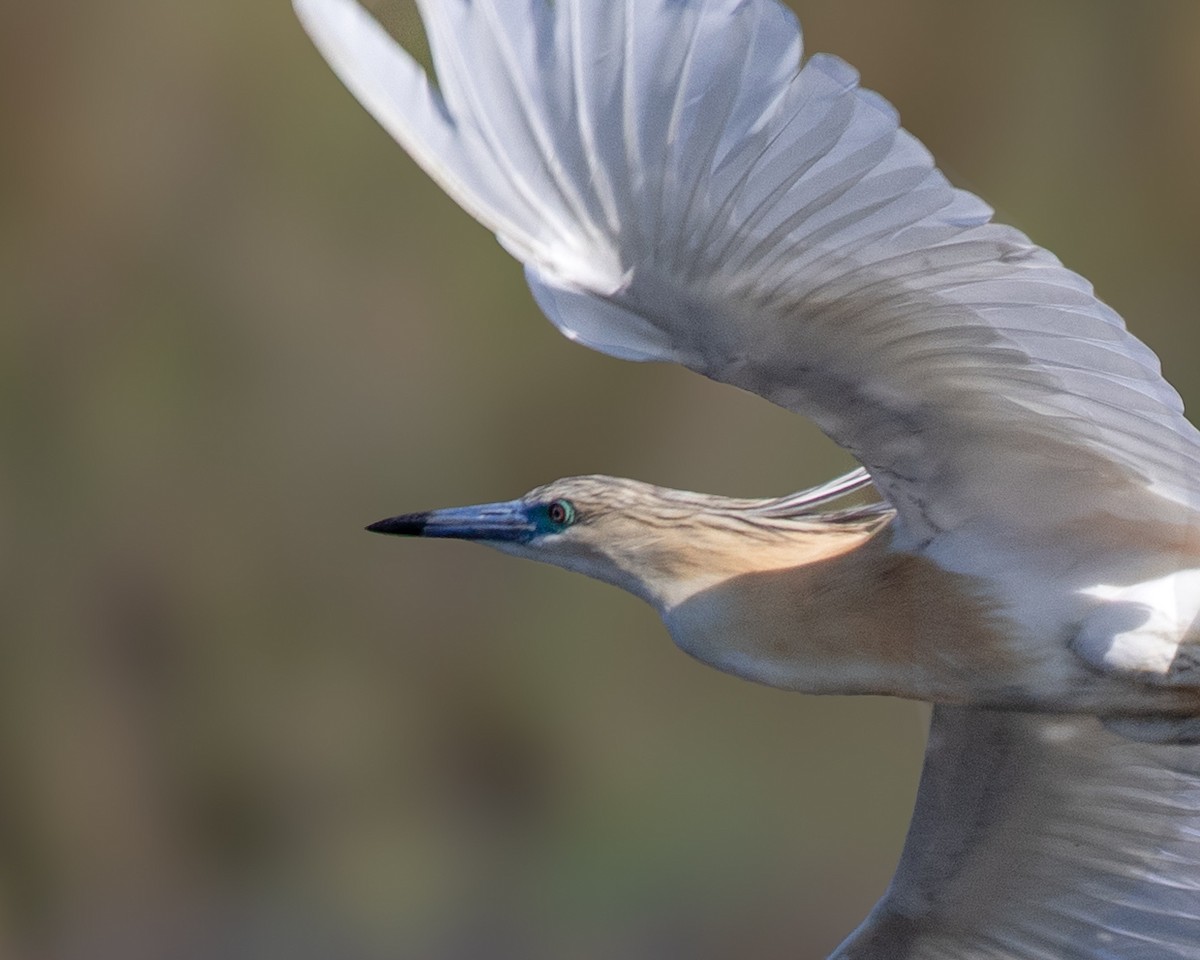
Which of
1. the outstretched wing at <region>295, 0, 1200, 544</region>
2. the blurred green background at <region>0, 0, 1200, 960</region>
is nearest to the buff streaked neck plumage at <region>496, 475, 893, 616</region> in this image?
the outstretched wing at <region>295, 0, 1200, 544</region>

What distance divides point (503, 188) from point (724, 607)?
231mm

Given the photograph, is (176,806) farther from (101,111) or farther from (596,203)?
(596,203)

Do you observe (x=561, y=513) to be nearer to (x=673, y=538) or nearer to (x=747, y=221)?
(x=673, y=538)

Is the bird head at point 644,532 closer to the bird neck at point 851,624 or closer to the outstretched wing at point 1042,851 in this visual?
the bird neck at point 851,624

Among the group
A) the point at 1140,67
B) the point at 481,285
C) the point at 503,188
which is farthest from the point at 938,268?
the point at 1140,67

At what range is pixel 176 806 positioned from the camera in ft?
5.69

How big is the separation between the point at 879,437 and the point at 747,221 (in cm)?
13

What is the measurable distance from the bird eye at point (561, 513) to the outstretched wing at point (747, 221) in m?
0.16

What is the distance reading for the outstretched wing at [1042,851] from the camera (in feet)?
2.40

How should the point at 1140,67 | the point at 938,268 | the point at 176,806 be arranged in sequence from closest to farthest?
the point at 938,268, the point at 1140,67, the point at 176,806

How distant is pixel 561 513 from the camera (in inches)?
26.6

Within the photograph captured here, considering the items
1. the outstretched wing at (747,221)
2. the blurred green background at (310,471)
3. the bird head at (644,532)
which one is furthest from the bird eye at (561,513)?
the blurred green background at (310,471)

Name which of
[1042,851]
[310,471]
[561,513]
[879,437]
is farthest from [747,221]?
[310,471]

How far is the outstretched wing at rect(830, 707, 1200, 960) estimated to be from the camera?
731 mm
